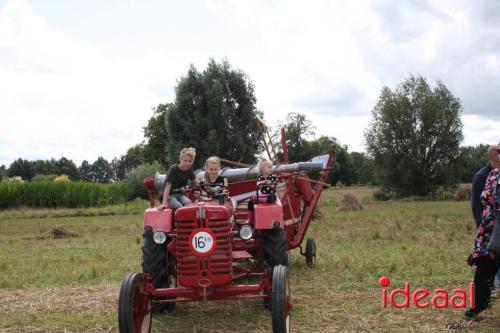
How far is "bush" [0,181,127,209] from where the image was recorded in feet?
104

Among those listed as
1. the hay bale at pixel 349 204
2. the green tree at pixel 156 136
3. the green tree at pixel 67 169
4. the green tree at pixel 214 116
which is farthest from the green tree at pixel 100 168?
the hay bale at pixel 349 204

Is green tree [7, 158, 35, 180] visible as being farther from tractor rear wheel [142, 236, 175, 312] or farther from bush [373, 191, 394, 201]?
tractor rear wheel [142, 236, 175, 312]

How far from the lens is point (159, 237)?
18.6 ft

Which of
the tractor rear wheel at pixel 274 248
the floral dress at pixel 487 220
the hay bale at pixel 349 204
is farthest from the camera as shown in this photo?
the hay bale at pixel 349 204

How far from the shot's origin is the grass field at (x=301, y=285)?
18.4ft

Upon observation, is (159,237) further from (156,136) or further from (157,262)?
(156,136)

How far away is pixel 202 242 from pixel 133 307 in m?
0.84

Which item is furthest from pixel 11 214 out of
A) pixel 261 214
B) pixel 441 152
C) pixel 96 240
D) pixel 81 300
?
pixel 441 152

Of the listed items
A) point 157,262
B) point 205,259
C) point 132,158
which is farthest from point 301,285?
point 132,158

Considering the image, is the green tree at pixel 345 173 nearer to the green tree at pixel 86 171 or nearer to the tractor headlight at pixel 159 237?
the green tree at pixel 86 171

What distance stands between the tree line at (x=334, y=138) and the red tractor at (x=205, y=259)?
6.45 meters

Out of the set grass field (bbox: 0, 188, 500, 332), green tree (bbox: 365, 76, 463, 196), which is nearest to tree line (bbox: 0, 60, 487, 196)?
green tree (bbox: 365, 76, 463, 196)

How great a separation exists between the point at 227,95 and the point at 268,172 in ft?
78.5

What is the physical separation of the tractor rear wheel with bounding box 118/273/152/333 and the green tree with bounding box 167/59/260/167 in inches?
924
